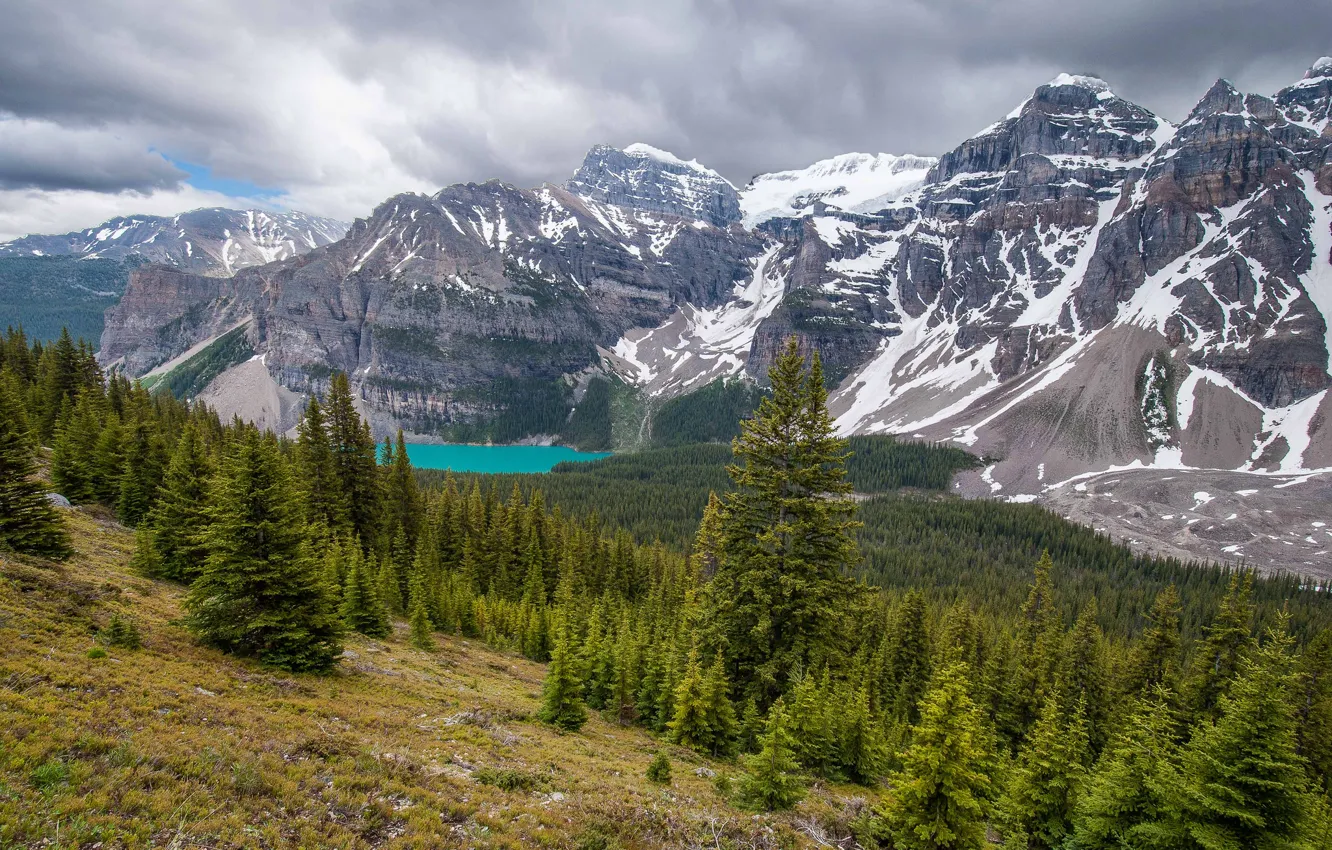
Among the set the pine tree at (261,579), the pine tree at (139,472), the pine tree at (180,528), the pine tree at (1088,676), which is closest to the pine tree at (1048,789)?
the pine tree at (261,579)

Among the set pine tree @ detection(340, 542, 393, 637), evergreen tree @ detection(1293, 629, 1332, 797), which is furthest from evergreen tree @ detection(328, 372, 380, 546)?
evergreen tree @ detection(1293, 629, 1332, 797)

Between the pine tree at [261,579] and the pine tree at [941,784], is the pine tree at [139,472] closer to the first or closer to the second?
the pine tree at [261,579]

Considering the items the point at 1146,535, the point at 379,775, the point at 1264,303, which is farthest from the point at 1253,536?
the point at 379,775

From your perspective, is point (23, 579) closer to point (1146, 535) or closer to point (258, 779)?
point (258, 779)

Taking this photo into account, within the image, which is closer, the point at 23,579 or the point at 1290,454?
the point at 23,579

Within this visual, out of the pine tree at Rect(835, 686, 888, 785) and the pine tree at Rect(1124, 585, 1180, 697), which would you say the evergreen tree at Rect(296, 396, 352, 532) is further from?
the pine tree at Rect(1124, 585, 1180, 697)

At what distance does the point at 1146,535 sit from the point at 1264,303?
128 metres

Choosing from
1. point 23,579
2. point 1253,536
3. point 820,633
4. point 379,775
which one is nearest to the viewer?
point 379,775

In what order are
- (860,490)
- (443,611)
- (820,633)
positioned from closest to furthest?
(820,633) < (443,611) < (860,490)

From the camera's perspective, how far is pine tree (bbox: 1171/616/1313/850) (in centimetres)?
1173

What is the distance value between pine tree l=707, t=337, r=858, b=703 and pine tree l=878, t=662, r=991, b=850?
5368 millimetres

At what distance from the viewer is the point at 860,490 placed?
170375mm

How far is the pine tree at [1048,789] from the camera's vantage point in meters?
17.3

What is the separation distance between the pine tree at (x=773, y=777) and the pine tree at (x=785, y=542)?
363cm
